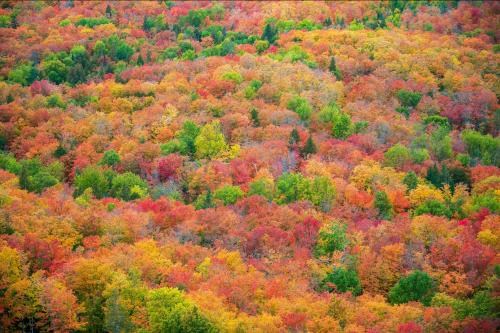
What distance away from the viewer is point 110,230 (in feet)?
235

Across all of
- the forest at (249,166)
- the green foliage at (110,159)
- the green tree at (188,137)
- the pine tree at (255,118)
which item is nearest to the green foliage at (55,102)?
the forest at (249,166)

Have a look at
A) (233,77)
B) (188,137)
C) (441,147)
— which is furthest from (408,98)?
(188,137)

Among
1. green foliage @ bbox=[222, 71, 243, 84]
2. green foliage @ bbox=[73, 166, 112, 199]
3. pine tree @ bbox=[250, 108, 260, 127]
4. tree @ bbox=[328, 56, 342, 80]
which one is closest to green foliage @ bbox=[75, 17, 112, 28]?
green foliage @ bbox=[222, 71, 243, 84]

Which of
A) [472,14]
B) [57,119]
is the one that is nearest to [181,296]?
[57,119]

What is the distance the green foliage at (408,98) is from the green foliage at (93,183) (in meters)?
56.4

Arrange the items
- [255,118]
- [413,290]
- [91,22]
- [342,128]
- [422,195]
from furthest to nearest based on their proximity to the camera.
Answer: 1. [91,22]
2. [255,118]
3. [342,128]
4. [422,195]
5. [413,290]

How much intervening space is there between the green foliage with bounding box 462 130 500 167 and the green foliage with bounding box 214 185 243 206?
3856 cm

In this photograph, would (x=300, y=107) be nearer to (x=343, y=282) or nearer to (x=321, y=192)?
(x=321, y=192)

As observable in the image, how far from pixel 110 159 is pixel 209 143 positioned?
48.4ft

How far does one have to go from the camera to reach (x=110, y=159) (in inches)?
3885

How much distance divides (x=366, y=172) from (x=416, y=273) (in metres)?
29.8

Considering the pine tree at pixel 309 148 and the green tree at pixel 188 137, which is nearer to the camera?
the pine tree at pixel 309 148

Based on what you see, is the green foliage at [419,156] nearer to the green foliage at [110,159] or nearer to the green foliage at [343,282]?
the green foliage at [343,282]

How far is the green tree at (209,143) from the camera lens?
10300cm
